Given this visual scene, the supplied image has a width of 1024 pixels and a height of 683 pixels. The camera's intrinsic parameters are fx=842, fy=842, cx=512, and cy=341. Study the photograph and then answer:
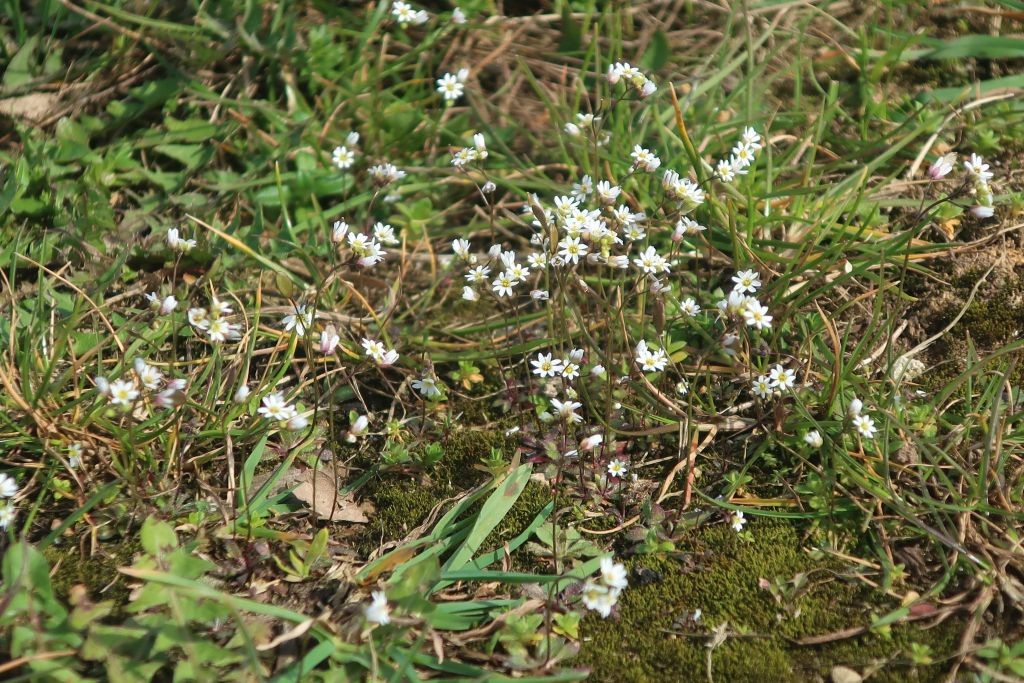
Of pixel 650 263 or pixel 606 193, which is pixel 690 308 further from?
pixel 606 193

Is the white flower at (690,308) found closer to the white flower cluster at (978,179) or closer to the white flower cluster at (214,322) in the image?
the white flower cluster at (978,179)

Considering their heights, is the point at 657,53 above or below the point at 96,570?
above

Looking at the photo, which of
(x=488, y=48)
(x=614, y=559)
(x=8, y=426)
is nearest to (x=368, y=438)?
(x=614, y=559)

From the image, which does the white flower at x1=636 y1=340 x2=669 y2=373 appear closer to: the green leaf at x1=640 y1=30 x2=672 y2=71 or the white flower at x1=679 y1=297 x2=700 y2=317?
the white flower at x1=679 y1=297 x2=700 y2=317

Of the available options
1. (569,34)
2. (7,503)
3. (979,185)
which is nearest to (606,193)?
(979,185)

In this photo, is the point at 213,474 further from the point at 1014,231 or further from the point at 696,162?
the point at 1014,231

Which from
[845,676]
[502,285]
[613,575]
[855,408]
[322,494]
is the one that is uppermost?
[502,285]
